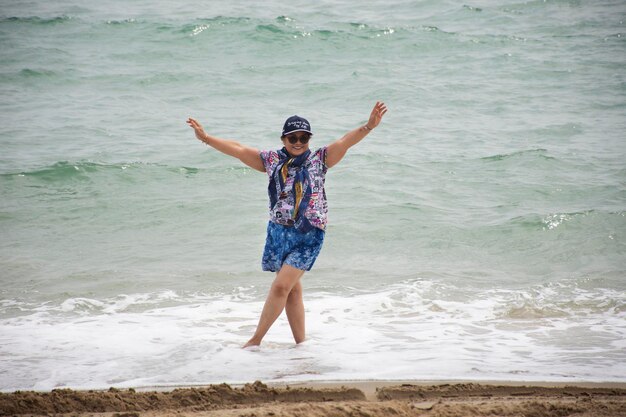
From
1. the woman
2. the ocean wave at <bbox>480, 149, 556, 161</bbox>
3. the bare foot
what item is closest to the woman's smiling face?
the woman

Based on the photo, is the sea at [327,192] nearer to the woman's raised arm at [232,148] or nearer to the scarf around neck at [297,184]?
the scarf around neck at [297,184]

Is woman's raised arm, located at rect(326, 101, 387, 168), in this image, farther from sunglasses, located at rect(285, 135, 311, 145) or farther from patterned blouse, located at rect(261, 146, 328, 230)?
sunglasses, located at rect(285, 135, 311, 145)

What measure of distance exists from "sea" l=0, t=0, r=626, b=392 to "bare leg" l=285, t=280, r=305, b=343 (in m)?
0.12

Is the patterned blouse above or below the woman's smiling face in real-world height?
below

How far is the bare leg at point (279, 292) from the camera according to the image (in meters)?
5.61

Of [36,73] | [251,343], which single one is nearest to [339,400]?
[251,343]

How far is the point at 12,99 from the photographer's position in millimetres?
16078

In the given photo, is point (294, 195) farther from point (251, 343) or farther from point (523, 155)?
point (523, 155)

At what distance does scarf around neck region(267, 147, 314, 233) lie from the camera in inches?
219

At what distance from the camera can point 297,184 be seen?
557 centimetres

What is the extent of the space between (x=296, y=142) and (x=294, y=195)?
1.23 feet

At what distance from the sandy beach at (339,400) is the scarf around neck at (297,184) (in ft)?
3.96

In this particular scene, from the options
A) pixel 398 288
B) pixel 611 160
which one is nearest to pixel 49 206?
pixel 398 288

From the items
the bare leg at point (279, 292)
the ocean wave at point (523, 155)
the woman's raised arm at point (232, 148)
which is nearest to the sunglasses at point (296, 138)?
the woman's raised arm at point (232, 148)
